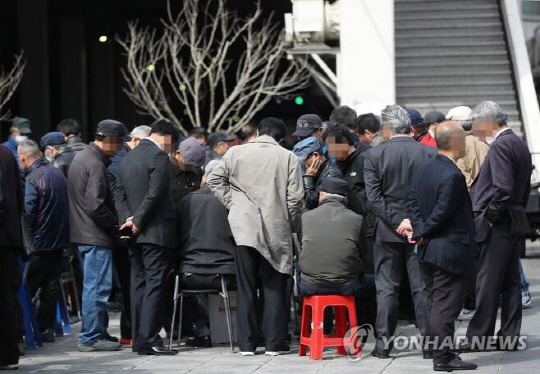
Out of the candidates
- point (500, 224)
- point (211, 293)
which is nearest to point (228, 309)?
point (211, 293)

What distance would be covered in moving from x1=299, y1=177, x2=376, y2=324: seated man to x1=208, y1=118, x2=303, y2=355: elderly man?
1.02 ft

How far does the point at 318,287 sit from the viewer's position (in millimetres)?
10297

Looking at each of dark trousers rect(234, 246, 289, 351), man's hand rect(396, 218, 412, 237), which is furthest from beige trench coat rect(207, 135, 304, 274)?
man's hand rect(396, 218, 412, 237)

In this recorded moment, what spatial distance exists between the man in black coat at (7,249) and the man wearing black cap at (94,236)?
1.06 m

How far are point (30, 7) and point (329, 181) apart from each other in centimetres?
2338

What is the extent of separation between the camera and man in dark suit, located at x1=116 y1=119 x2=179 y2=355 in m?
10.8

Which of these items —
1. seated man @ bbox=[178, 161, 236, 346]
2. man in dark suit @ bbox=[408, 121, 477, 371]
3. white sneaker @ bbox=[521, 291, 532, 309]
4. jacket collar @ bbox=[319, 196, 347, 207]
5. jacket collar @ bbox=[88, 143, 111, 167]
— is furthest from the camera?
white sneaker @ bbox=[521, 291, 532, 309]

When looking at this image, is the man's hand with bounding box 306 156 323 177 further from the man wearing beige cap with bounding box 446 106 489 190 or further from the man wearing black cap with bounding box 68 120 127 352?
Result: the man wearing black cap with bounding box 68 120 127 352

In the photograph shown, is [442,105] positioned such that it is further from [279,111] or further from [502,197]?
[279,111]

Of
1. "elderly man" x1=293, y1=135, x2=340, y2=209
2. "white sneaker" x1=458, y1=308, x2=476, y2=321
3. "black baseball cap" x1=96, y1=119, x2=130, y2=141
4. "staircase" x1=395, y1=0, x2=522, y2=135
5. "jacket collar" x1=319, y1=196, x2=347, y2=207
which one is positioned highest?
"staircase" x1=395, y1=0, x2=522, y2=135

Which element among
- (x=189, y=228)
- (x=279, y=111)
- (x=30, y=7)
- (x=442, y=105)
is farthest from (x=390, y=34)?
(x=279, y=111)

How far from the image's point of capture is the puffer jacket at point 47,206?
12.1m

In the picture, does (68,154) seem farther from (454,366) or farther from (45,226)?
(454,366)

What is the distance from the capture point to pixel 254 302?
1082 centimetres
